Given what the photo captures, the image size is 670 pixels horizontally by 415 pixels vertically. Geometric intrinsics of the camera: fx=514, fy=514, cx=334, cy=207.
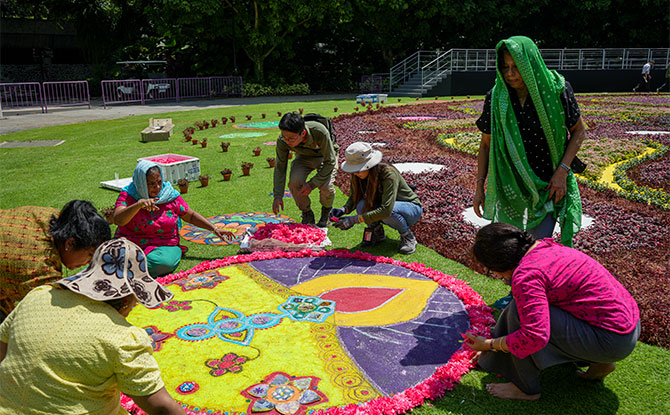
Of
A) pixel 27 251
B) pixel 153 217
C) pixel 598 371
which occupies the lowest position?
pixel 598 371

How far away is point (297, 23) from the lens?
31.3 metres

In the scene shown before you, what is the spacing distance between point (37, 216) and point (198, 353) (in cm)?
152

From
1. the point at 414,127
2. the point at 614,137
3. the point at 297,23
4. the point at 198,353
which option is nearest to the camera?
the point at 198,353

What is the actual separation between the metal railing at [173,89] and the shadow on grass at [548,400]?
1042 inches

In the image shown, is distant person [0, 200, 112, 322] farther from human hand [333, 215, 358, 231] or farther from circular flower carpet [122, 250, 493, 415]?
human hand [333, 215, 358, 231]

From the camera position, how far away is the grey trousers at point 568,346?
2.97 m

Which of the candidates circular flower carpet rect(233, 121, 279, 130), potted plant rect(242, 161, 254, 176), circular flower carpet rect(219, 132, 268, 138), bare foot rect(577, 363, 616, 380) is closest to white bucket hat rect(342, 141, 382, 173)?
bare foot rect(577, 363, 616, 380)

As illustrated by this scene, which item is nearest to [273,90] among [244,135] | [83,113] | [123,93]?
[123,93]

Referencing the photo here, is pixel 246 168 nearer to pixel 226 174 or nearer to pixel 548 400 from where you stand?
pixel 226 174

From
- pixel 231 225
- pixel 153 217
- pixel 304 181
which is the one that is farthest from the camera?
pixel 231 225

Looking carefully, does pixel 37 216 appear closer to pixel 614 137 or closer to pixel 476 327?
pixel 476 327

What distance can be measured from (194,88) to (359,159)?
Answer: 88.6ft

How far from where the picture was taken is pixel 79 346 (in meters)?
2.05

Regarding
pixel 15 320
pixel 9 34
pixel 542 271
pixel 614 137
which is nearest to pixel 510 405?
pixel 542 271
